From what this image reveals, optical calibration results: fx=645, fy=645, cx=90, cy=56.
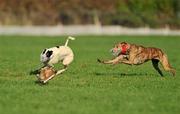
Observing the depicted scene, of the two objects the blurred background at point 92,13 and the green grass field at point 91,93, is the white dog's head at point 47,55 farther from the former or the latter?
the blurred background at point 92,13

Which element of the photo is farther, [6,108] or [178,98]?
[178,98]

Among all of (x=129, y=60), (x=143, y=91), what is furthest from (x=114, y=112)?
(x=129, y=60)

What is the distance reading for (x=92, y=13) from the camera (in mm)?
69312

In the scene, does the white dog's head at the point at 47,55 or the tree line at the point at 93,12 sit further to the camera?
the tree line at the point at 93,12

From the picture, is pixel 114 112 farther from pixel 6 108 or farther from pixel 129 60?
pixel 129 60

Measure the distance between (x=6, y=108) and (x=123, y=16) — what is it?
56.5 meters

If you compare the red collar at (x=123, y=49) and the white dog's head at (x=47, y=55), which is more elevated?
the red collar at (x=123, y=49)

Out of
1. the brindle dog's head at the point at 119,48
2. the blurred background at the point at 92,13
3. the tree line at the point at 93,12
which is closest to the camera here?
the brindle dog's head at the point at 119,48

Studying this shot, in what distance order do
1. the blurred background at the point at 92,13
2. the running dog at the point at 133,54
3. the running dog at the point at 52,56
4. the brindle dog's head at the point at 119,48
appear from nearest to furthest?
the running dog at the point at 52,56 < the brindle dog's head at the point at 119,48 < the running dog at the point at 133,54 < the blurred background at the point at 92,13

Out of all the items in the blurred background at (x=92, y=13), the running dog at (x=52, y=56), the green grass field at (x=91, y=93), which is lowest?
the green grass field at (x=91, y=93)

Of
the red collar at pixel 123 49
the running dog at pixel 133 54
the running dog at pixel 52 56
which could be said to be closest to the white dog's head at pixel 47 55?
the running dog at pixel 52 56

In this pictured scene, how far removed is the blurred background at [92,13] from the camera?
6675 cm

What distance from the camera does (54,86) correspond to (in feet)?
49.6

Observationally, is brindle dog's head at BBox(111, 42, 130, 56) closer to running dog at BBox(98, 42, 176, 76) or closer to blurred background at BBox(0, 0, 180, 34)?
running dog at BBox(98, 42, 176, 76)
